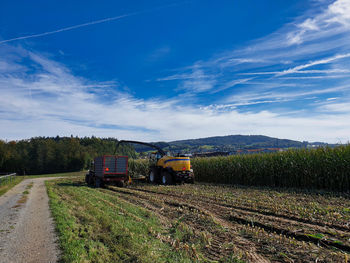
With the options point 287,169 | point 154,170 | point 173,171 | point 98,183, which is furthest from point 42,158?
point 287,169

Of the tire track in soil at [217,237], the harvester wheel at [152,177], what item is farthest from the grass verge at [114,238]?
the harvester wheel at [152,177]

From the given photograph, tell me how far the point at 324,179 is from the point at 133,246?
12.5 m

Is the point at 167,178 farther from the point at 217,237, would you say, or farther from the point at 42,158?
the point at 42,158

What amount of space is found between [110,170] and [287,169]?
12.0 metres

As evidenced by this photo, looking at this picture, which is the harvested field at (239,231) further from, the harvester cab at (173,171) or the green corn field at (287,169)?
the harvester cab at (173,171)

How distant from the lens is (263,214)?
8.02 metres

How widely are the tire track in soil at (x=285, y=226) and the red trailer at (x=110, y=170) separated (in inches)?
427

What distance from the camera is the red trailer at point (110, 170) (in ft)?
59.8

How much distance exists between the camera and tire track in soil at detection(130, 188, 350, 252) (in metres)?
5.41

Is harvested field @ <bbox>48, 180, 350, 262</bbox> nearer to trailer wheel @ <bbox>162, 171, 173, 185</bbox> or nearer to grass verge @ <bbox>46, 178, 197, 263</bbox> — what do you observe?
grass verge @ <bbox>46, 178, 197, 263</bbox>

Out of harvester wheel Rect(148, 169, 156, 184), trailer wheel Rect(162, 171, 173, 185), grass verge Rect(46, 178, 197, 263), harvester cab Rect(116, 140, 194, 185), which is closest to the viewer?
grass verge Rect(46, 178, 197, 263)

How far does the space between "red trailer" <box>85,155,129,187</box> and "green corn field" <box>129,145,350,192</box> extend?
278 inches

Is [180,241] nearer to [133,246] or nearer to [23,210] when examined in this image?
[133,246]

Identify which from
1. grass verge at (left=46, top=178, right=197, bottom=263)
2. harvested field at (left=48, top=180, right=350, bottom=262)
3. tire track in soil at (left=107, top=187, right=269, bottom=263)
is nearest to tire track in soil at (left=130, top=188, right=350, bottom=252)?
harvested field at (left=48, top=180, right=350, bottom=262)
